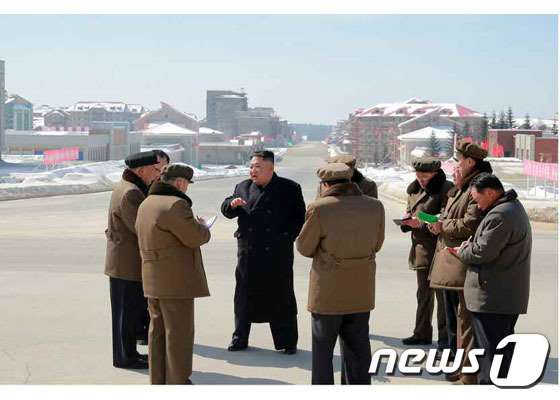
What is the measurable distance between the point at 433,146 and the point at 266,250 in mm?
111035

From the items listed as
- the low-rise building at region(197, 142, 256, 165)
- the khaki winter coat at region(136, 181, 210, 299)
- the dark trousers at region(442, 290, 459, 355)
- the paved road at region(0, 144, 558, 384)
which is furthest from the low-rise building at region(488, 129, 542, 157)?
the khaki winter coat at region(136, 181, 210, 299)

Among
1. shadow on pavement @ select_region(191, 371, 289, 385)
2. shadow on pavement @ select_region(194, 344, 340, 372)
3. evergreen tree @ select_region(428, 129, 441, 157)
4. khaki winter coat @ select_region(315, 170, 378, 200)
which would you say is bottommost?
shadow on pavement @ select_region(191, 371, 289, 385)

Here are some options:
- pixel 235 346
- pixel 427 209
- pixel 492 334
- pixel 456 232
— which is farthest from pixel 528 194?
pixel 492 334

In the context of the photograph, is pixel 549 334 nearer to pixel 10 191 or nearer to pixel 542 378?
pixel 542 378

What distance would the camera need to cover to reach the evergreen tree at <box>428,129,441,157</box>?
116 meters

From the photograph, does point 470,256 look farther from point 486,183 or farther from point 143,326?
point 143,326

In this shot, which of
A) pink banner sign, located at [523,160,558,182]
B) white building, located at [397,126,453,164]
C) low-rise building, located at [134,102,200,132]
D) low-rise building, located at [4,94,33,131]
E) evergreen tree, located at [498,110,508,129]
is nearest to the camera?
pink banner sign, located at [523,160,558,182]

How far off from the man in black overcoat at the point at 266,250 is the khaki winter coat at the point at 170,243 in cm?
132

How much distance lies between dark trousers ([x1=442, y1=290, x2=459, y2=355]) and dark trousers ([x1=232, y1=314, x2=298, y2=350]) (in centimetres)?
134

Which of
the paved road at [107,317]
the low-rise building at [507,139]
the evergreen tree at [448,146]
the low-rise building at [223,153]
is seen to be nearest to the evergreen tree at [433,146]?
the evergreen tree at [448,146]

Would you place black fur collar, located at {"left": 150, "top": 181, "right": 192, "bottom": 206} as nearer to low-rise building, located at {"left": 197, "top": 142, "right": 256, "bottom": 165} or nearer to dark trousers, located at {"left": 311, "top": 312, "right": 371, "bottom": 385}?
dark trousers, located at {"left": 311, "top": 312, "right": 371, "bottom": 385}

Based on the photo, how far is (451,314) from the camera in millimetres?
7207

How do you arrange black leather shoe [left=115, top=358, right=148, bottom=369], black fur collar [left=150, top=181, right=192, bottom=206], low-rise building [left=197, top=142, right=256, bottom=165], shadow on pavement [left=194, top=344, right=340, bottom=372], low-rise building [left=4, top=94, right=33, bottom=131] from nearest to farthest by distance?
1. black fur collar [left=150, top=181, right=192, bottom=206]
2. black leather shoe [left=115, top=358, right=148, bottom=369]
3. shadow on pavement [left=194, top=344, right=340, bottom=372]
4. low-rise building [left=197, top=142, right=256, bottom=165]
5. low-rise building [left=4, top=94, right=33, bottom=131]

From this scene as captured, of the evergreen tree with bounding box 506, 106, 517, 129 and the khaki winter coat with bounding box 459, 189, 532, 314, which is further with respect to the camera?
the evergreen tree with bounding box 506, 106, 517, 129
